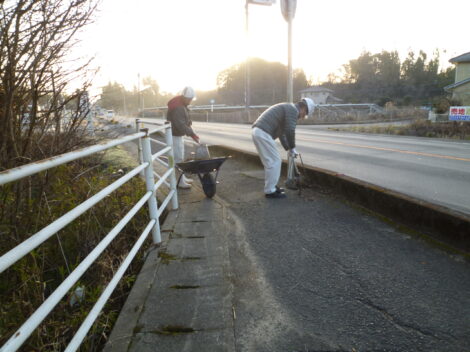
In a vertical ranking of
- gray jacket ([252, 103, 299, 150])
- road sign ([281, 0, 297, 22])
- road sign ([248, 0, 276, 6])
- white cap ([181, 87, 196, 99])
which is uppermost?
→ road sign ([248, 0, 276, 6])

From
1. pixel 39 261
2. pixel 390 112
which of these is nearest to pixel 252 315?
pixel 39 261

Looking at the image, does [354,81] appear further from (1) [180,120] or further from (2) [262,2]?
(1) [180,120]

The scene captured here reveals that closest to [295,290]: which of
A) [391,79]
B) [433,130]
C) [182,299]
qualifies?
[182,299]

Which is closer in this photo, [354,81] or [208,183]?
[208,183]

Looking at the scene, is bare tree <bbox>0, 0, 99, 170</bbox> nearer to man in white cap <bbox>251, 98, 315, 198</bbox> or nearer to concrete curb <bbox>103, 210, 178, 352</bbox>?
concrete curb <bbox>103, 210, 178, 352</bbox>

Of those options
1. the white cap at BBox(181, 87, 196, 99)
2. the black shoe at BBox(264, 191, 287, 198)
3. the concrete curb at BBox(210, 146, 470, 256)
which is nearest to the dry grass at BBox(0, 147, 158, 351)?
the black shoe at BBox(264, 191, 287, 198)

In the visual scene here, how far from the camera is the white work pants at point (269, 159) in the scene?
569 cm

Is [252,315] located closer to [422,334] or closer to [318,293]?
[318,293]

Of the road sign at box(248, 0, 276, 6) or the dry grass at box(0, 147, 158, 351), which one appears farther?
the road sign at box(248, 0, 276, 6)

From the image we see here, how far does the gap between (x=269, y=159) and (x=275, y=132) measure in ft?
1.54

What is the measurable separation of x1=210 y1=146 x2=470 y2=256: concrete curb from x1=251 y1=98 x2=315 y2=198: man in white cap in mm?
896

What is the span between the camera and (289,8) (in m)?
6.29

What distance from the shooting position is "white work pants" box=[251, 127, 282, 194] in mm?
5688

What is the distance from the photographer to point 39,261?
11.3 feet
